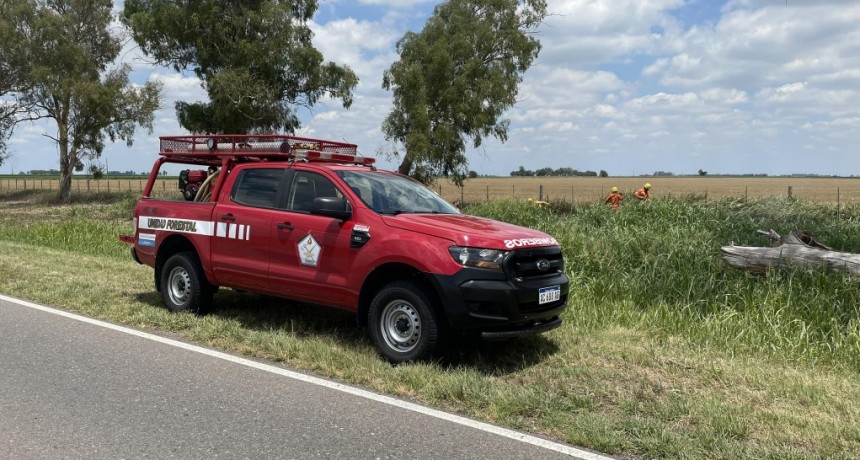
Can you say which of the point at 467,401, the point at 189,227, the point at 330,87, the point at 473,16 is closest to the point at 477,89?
the point at 473,16

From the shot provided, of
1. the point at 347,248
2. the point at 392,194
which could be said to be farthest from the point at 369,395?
the point at 392,194

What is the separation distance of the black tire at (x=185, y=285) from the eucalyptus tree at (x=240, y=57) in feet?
79.6

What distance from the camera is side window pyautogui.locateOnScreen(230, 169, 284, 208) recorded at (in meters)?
7.15

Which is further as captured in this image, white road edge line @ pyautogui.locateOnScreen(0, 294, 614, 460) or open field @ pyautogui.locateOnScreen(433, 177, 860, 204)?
open field @ pyautogui.locateOnScreen(433, 177, 860, 204)

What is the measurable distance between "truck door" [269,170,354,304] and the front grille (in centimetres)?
155

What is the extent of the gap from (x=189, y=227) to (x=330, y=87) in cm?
2718

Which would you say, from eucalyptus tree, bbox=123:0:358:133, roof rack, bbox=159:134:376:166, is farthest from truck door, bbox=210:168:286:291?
eucalyptus tree, bbox=123:0:358:133

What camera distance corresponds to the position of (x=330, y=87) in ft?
111

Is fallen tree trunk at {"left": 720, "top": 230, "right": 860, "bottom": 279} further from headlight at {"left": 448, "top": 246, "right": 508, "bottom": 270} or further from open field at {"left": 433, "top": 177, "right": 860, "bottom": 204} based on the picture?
open field at {"left": 433, "top": 177, "right": 860, "bottom": 204}

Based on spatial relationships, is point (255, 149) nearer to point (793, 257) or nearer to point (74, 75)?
point (793, 257)

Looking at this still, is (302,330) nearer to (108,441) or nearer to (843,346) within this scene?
(108,441)

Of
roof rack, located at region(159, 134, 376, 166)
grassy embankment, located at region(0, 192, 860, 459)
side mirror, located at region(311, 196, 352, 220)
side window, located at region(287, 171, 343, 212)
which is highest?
roof rack, located at region(159, 134, 376, 166)

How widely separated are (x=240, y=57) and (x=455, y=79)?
1093 centimetres

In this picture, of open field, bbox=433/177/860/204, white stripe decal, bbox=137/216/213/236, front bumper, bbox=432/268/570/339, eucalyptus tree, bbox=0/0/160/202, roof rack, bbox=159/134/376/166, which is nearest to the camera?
front bumper, bbox=432/268/570/339
